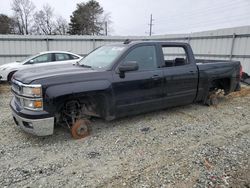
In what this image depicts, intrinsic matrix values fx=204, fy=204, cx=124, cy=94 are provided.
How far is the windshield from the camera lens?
4163 millimetres

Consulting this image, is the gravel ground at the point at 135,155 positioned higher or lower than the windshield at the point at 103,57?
lower

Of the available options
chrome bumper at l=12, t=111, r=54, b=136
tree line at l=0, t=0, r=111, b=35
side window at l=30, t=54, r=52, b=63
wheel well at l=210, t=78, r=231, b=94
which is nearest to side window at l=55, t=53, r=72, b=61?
side window at l=30, t=54, r=52, b=63

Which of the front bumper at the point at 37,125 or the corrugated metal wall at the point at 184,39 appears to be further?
the corrugated metal wall at the point at 184,39

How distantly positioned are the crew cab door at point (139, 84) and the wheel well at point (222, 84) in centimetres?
227

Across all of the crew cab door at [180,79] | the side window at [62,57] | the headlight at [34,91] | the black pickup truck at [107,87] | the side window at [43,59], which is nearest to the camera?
the headlight at [34,91]

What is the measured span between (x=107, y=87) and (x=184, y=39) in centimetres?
Answer: 1000

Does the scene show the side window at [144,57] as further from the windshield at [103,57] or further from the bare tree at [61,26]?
the bare tree at [61,26]

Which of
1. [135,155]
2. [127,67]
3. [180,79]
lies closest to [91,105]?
[127,67]

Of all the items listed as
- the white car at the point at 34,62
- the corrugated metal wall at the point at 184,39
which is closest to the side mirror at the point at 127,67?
the white car at the point at 34,62

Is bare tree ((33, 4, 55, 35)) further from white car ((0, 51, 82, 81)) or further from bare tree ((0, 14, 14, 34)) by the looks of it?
white car ((0, 51, 82, 81))

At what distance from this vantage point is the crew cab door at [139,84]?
4020mm

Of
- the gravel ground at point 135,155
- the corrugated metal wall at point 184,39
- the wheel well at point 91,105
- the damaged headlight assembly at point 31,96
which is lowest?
the gravel ground at point 135,155

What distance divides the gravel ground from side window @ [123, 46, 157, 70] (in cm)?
127

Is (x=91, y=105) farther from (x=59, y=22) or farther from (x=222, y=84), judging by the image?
(x=59, y=22)
